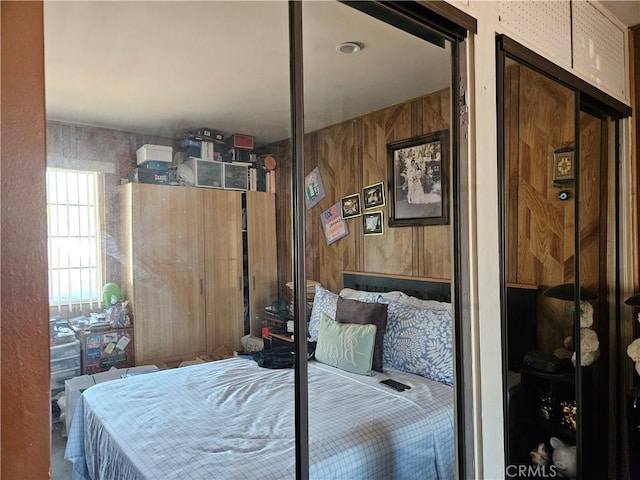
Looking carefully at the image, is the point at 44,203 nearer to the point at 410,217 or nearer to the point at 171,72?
the point at 171,72

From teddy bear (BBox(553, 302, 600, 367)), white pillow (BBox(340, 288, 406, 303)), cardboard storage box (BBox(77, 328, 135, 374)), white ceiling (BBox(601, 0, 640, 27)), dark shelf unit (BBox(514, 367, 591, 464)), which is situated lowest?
dark shelf unit (BBox(514, 367, 591, 464))

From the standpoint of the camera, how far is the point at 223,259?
5.25 feet

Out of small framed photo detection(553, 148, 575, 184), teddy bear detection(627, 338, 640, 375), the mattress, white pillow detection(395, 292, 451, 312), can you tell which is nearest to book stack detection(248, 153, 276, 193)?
the mattress

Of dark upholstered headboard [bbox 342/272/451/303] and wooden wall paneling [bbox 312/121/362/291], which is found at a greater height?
wooden wall paneling [bbox 312/121/362/291]

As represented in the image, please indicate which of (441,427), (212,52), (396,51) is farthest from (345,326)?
(212,52)

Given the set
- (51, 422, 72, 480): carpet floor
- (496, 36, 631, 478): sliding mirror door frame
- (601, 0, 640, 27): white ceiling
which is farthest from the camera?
(601, 0, 640, 27): white ceiling

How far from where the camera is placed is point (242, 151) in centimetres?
162

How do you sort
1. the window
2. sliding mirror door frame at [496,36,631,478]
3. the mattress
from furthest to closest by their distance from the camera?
sliding mirror door frame at [496,36,631,478] → the mattress → the window

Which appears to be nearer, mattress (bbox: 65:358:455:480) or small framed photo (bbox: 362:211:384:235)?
mattress (bbox: 65:358:455:480)

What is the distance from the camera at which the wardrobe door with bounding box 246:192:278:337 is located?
57.1 inches

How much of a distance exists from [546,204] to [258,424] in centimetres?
176

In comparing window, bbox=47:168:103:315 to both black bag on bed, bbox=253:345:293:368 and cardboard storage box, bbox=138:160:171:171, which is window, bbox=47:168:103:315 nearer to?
cardboard storage box, bbox=138:160:171:171

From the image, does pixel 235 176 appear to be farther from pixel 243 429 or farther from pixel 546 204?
pixel 546 204

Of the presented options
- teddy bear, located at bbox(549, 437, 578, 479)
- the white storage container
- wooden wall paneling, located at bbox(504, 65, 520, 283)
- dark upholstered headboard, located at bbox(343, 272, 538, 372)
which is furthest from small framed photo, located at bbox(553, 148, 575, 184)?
the white storage container
